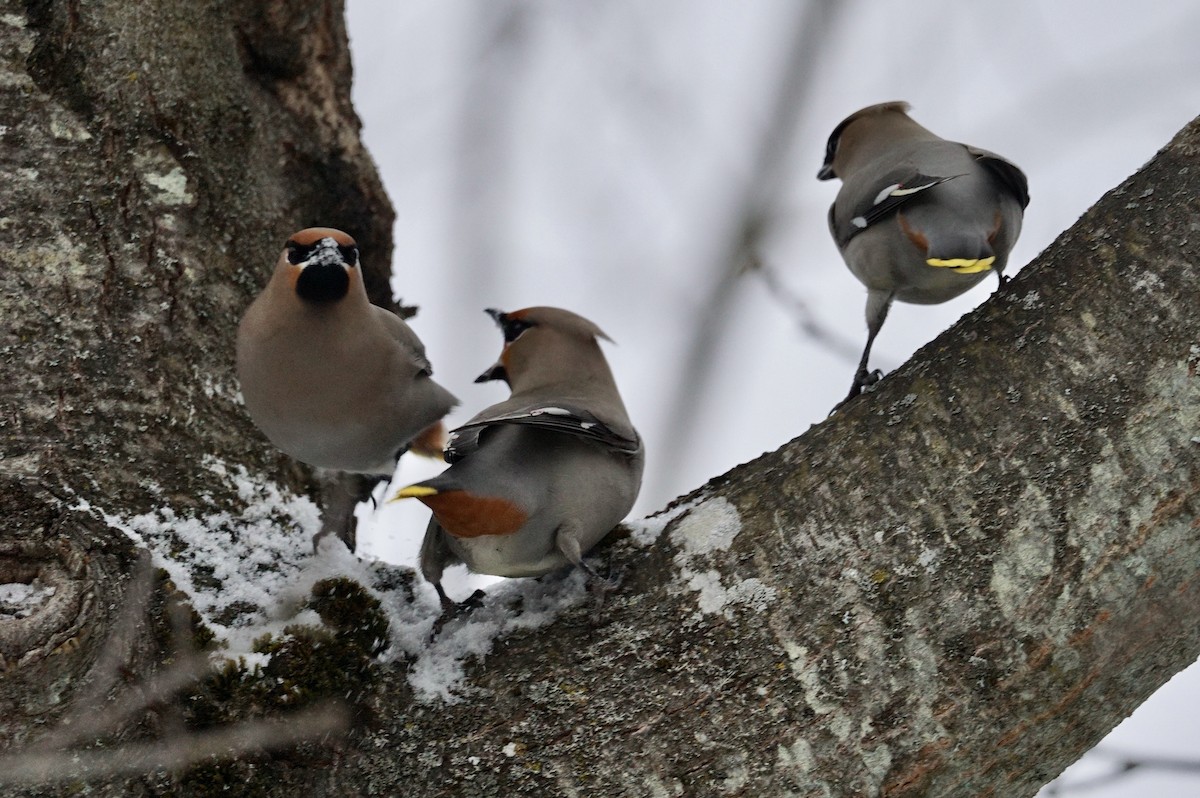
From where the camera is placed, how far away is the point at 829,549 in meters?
2.36

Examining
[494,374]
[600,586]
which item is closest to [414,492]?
[600,586]

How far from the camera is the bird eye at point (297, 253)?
11.5 ft

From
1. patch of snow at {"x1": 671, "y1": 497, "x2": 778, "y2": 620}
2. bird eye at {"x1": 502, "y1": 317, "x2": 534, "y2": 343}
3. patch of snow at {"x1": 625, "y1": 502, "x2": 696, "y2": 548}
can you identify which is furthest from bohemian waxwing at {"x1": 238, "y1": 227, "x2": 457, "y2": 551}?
patch of snow at {"x1": 671, "y1": 497, "x2": 778, "y2": 620}

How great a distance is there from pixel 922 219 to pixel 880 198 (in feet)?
0.73

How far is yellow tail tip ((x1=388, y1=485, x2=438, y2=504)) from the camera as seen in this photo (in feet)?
9.00

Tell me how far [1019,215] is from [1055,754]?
6.19 feet

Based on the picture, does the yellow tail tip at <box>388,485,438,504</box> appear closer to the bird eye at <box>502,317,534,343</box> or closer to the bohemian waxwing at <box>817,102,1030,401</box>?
the bird eye at <box>502,317,534,343</box>

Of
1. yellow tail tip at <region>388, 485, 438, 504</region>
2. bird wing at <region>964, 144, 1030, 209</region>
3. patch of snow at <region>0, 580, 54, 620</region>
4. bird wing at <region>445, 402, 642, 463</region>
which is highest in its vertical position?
bird wing at <region>964, 144, 1030, 209</region>

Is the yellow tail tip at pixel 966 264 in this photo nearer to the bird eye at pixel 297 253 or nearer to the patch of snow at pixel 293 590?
the patch of snow at pixel 293 590

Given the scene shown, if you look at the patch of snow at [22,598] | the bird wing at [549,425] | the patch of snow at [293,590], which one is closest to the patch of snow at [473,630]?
the patch of snow at [293,590]

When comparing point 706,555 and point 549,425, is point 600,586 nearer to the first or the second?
point 706,555

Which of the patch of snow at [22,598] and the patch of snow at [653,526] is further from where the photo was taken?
the patch of snow at [653,526]

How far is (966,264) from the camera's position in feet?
10.9

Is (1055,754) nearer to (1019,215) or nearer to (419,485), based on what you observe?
(419,485)
